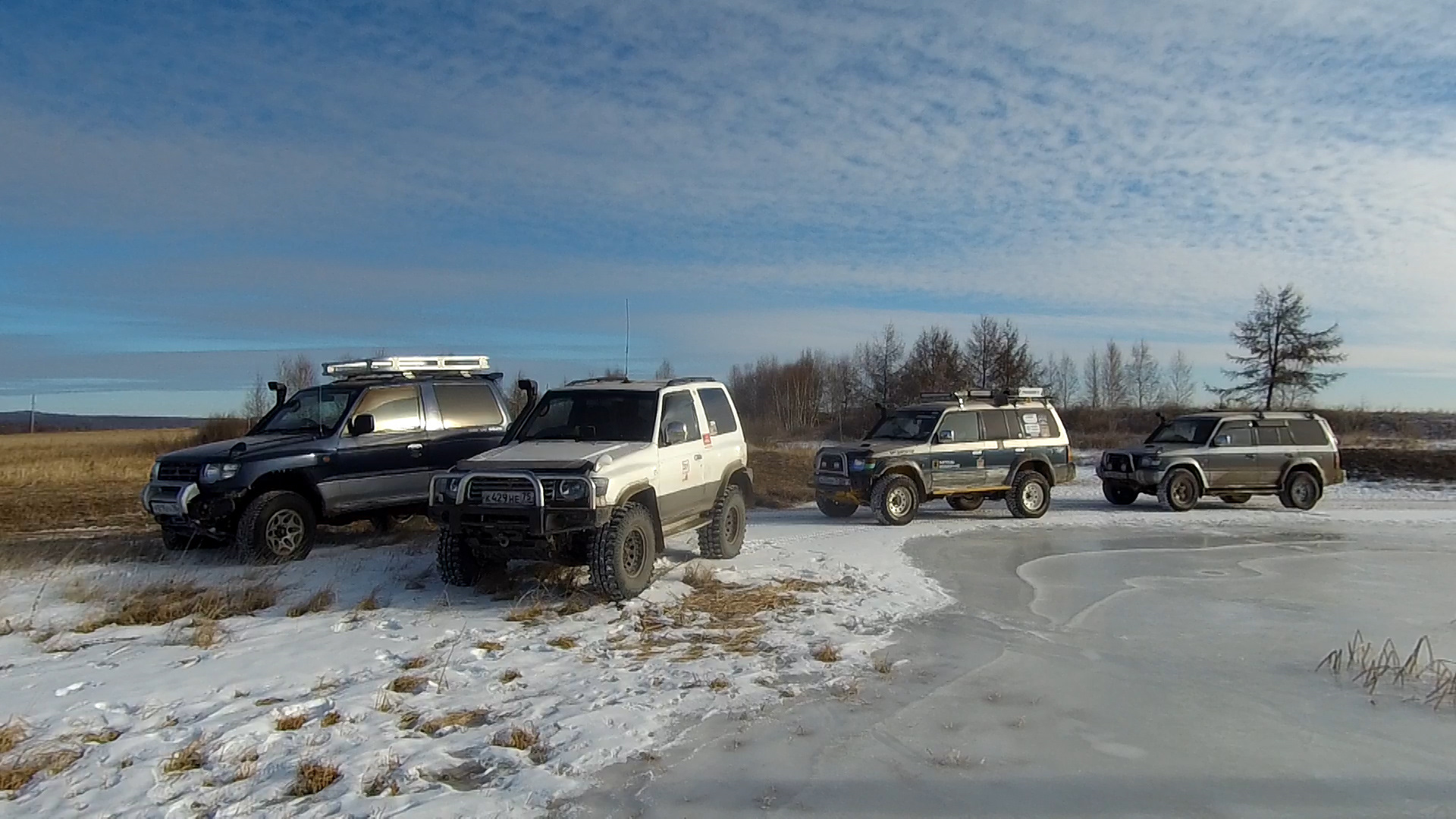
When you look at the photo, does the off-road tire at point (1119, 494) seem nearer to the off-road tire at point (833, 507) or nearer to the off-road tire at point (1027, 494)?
the off-road tire at point (1027, 494)

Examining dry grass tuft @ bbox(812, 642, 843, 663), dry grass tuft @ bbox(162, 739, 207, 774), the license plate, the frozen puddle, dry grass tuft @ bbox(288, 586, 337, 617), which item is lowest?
the frozen puddle

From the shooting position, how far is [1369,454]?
26703mm

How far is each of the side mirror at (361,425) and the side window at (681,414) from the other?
384 cm

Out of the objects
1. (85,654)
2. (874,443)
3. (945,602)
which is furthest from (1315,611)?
(85,654)

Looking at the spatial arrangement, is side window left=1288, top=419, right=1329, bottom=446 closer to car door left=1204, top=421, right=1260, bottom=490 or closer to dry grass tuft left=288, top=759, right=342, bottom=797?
car door left=1204, top=421, right=1260, bottom=490

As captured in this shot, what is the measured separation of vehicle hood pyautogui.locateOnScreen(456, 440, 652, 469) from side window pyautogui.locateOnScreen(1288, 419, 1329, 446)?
1428 centimetres

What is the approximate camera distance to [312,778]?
450 cm

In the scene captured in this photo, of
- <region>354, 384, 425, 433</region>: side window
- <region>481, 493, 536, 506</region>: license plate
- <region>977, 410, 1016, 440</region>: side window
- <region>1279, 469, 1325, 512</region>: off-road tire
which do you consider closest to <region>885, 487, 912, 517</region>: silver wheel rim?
<region>977, 410, 1016, 440</region>: side window

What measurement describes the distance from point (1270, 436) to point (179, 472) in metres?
17.8

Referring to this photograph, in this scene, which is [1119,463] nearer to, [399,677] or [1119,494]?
[1119,494]

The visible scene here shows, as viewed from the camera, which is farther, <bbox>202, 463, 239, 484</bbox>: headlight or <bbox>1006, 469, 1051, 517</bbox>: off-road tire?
<bbox>1006, 469, 1051, 517</bbox>: off-road tire

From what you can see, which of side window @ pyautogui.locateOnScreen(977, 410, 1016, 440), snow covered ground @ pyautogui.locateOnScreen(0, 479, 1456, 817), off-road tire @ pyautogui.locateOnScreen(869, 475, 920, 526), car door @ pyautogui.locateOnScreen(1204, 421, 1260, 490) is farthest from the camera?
car door @ pyautogui.locateOnScreen(1204, 421, 1260, 490)

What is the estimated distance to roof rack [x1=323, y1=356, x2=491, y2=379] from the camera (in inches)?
477

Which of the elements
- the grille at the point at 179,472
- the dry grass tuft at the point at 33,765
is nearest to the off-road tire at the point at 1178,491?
the grille at the point at 179,472
